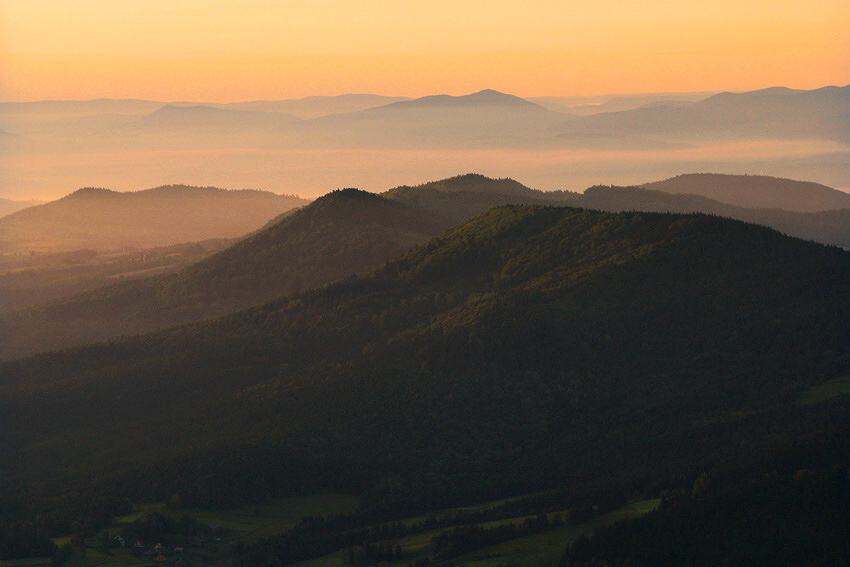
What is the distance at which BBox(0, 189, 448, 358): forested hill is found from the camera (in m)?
153

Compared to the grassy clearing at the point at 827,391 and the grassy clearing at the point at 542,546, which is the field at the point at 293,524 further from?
the grassy clearing at the point at 827,391

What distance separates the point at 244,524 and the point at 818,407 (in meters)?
34.7

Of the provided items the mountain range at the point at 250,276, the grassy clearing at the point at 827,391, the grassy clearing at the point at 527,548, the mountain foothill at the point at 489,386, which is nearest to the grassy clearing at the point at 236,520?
the mountain foothill at the point at 489,386

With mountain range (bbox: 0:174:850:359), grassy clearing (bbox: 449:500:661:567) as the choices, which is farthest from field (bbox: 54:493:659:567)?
mountain range (bbox: 0:174:850:359)

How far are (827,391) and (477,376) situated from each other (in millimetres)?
26436

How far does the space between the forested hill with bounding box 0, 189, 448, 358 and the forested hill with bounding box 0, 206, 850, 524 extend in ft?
82.3

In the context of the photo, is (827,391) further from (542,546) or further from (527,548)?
(527,548)

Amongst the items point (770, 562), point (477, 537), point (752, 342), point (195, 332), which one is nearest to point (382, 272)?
point (195, 332)

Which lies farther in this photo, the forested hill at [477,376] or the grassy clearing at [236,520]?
the forested hill at [477,376]

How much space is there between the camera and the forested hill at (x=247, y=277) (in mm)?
153250

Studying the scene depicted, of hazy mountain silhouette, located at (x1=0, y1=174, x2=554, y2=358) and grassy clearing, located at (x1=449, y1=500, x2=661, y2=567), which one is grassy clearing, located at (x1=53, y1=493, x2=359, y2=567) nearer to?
grassy clearing, located at (x1=449, y1=500, x2=661, y2=567)

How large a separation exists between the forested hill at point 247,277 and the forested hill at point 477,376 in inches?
987

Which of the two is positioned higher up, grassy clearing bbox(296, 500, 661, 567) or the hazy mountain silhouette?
the hazy mountain silhouette

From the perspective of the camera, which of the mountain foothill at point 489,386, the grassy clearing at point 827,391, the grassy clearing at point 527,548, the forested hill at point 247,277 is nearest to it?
the grassy clearing at point 527,548
